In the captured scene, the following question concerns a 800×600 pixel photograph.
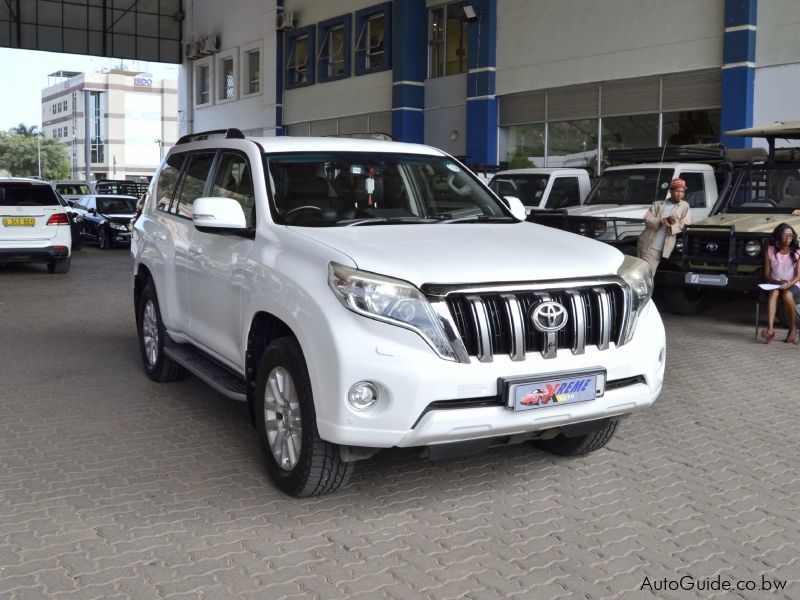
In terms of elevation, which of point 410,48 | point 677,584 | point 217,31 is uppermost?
point 217,31

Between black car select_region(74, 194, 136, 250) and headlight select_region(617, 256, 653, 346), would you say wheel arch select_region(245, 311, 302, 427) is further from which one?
black car select_region(74, 194, 136, 250)

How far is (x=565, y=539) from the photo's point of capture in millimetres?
4262

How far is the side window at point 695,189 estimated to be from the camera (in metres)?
13.1

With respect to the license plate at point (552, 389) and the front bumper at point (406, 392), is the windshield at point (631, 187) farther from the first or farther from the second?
the front bumper at point (406, 392)

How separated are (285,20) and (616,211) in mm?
21627

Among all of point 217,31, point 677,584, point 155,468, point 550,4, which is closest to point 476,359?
point 677,584

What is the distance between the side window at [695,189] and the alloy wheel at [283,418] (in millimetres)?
9792

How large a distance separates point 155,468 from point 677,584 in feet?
9.64

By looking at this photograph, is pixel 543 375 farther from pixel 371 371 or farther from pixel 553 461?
pixel 553 461

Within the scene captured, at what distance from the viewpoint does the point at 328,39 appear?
30.7m

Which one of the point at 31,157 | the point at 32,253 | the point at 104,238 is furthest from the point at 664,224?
the point at 31,157

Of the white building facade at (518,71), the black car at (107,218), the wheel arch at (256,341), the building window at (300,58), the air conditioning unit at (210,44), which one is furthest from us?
the air conditioning unit at (210,44)

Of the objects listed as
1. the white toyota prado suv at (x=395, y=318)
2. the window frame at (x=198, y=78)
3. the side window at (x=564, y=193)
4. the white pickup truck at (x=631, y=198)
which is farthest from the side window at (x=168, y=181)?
the window frame at (x=198, y=78)

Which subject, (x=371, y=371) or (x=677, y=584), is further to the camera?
(x=371, y=371)
